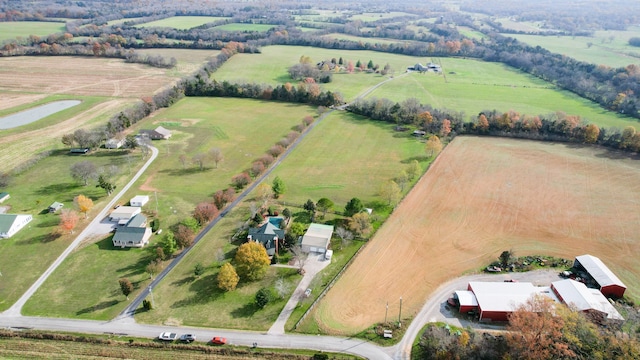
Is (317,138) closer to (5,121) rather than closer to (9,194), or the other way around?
(9,194)

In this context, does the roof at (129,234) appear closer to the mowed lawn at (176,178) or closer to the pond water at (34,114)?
the mowed lawn at (176,178)

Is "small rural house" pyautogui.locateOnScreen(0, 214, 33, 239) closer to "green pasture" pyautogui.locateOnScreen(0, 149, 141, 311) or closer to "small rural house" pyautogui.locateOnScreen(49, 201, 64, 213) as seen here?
"green pasture" pyautogui.locateOnScreen(0, 149, 141, 311)

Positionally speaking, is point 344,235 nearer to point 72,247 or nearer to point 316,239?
point 316,239

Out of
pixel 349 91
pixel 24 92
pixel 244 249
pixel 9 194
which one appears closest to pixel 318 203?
pixel 244 249

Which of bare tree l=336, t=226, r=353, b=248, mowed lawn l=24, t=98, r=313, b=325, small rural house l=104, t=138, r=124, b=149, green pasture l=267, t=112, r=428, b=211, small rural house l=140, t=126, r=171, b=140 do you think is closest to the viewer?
mowed lawn l=24, t=98, r=313, b=325

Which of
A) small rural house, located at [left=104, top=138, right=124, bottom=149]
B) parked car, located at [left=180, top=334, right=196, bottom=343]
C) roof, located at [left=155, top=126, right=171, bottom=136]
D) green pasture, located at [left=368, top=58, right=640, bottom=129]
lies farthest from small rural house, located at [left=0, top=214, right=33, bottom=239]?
green pasture, located at [left=368, top=58, right=640, bottom=129]
